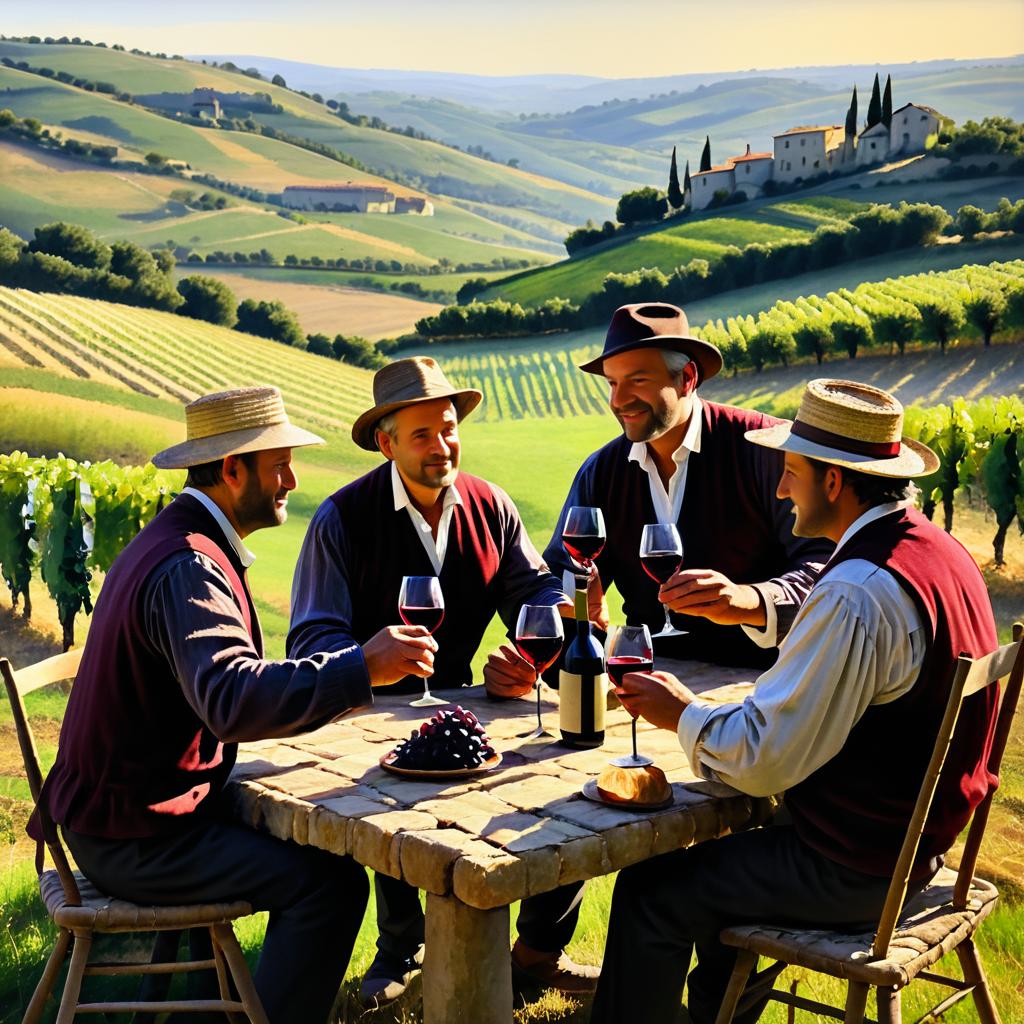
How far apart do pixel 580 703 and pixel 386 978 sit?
52.5 inches

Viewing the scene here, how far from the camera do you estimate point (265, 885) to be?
2650mm

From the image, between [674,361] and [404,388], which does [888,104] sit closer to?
[674,361]

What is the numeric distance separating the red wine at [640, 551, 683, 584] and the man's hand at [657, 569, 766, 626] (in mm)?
26

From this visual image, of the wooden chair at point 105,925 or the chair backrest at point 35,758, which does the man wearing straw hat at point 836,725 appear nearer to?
the wooden chair at point 105,925

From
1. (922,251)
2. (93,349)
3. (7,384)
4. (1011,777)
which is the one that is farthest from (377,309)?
(1011,777)

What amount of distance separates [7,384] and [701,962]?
19.0ft

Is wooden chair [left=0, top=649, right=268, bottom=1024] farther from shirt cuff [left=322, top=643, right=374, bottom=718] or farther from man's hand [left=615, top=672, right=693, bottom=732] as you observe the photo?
man's hand [left=615, top=672, right=693, bottom=732]

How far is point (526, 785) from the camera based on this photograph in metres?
2.59

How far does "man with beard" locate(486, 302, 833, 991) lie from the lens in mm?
3760

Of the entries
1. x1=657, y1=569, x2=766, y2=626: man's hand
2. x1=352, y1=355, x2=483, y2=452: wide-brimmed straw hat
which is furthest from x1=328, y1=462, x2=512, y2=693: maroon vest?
x1=657, y1=569, x2=766, y2=626: man's hand

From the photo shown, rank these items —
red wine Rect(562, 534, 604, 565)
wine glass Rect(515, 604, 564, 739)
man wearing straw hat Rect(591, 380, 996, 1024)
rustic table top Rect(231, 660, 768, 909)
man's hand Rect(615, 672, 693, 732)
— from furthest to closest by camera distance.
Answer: red wine Rect(562, 534, 604, 565)
wine glass Rect(515, 604, 564, 739)
man's hand Rect(615, 672, 693, 732)
man wearing straw hat Rect(591, 380, 996, 1024)
rustic table top Rect(231, 660, 768, 909)

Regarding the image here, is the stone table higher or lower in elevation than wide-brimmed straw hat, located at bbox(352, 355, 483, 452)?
lower

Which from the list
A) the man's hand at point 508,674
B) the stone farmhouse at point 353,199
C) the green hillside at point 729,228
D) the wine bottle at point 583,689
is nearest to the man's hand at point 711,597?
the wine bottle at point 583,689

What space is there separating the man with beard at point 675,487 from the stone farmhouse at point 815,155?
15.5 ft
